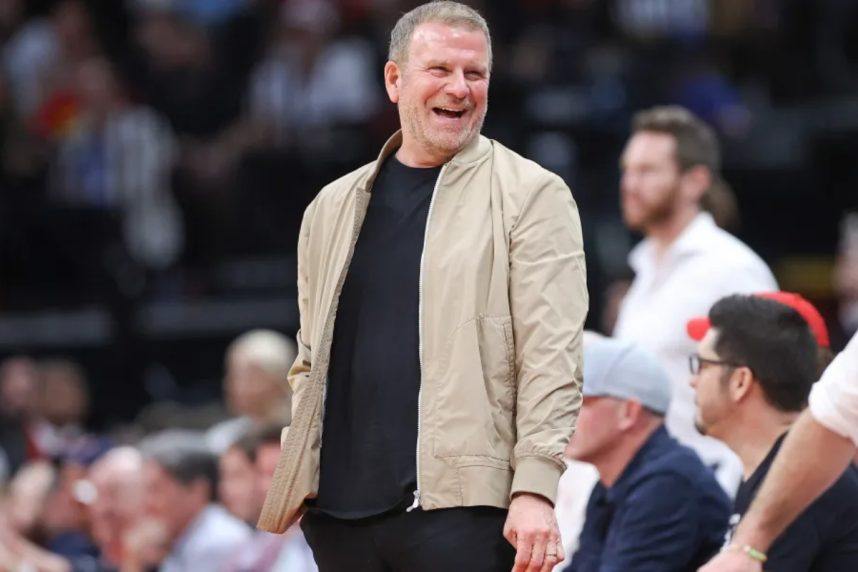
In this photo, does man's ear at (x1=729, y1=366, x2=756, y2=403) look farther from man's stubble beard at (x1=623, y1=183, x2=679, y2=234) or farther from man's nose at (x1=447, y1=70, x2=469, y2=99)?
man's stubble beard at (x1=623, y1=183, x2=679, y2=234)

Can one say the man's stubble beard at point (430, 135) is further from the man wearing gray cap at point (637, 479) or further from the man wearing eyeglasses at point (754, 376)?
the man wearing gray cap at point (637, 479)

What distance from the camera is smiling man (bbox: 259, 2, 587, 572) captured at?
3744 mm

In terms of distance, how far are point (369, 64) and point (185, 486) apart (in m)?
5.53

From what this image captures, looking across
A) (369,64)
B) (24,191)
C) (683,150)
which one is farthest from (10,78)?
(683,150)

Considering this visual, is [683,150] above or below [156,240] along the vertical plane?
above

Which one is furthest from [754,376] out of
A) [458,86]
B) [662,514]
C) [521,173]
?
[458,86]

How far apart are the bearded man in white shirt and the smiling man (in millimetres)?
1997

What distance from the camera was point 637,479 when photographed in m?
4.96

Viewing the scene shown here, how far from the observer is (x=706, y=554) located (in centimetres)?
492

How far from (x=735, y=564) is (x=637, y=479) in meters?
1.41

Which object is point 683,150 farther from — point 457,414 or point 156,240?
point 156,240

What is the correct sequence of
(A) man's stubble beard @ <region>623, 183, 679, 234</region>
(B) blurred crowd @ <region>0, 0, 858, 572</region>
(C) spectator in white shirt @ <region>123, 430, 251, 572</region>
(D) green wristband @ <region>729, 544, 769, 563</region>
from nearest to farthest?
(D) green wristband @ <region>729, 544, 769, 563</region>, (A) man's stubble beard @ <region>623, 183, 679, 234</region>, (C) spectator in white shirt @ <region>123, 430, 251, 572</region>, (B) blurred crowd @ <region>0, 0, 858, 572</region>

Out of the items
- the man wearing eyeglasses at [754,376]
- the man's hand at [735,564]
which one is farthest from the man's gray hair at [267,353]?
the man's hand at [735,564]

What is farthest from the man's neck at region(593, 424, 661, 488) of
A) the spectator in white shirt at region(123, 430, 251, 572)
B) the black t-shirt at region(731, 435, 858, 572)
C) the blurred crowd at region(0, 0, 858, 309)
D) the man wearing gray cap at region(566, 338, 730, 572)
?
the blurred crowd at region(0, 0, 858, 309)
